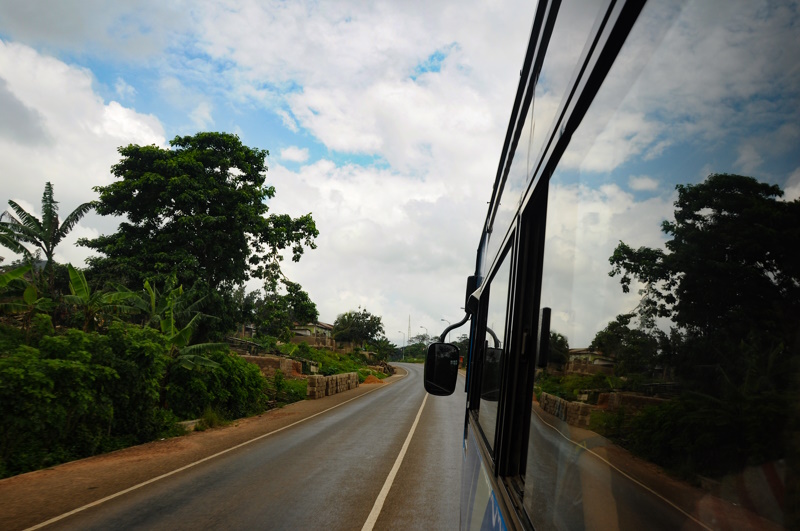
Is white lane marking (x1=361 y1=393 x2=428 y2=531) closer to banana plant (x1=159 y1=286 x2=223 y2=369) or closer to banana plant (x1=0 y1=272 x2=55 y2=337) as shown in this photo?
banana plant (x1=159 y1=286 x2=223 y2=369)

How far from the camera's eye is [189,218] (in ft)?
82.4

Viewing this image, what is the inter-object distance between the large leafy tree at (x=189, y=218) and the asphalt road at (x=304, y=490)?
1340cm

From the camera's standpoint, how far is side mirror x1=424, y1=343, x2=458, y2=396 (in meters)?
3.70

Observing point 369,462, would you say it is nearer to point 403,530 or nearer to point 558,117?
point 403,530

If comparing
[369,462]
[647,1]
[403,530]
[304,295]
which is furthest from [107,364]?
[304,295]

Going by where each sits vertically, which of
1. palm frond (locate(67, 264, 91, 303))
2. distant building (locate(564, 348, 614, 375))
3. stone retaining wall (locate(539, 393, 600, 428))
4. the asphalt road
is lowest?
the asphalt road

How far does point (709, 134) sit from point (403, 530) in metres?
6.94

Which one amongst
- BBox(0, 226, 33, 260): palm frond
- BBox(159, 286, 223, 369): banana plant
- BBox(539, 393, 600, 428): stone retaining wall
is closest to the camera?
BBox(539, 393, 600, 428): stone retaining wall

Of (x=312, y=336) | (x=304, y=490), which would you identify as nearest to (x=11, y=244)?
(x=304, y=490)

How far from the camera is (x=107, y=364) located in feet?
40.4

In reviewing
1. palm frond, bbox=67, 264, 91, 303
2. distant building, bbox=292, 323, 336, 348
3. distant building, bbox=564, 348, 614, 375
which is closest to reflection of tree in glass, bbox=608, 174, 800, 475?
distant building, bbox=564, 348, 614, 375

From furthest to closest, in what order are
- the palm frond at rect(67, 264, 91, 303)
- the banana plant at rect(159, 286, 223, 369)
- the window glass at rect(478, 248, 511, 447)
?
the banana plant at rect(159, 286, 223, 369), the palm frond at rect(67, 264, 91, 303), the window glass at rect(478, 248, 511, 447)

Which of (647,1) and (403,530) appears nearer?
(647,1)

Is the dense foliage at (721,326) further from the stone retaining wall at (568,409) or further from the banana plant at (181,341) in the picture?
the banana plant at (181,341)
